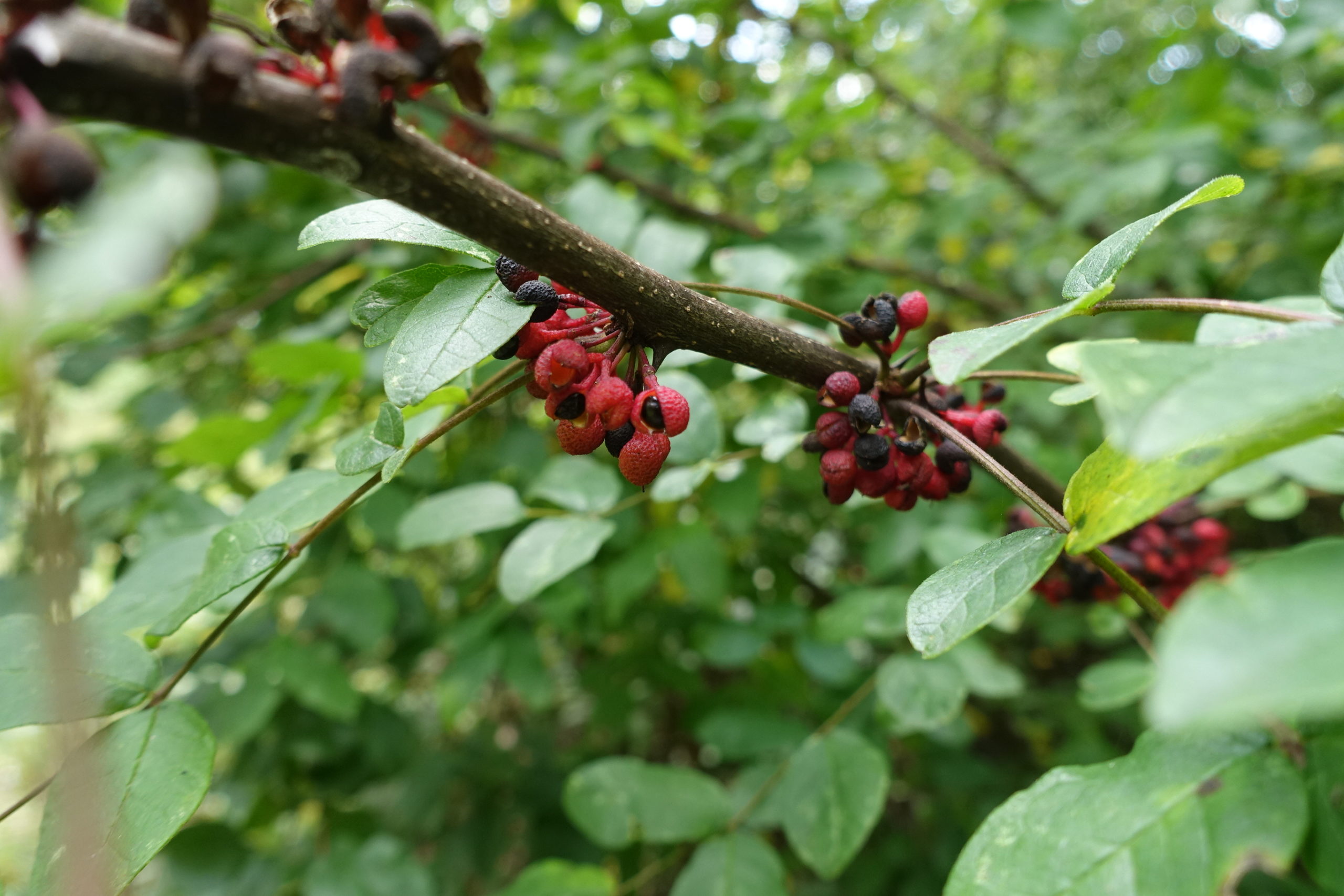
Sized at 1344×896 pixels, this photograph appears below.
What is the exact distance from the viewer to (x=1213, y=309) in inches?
36.1

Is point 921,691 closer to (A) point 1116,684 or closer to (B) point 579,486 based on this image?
(A) point 1116,684

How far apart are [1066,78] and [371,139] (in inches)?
240

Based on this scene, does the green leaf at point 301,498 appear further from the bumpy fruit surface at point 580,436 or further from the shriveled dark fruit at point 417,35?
the shriveled dark fruit at point 417,35

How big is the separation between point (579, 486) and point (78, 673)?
0.99m

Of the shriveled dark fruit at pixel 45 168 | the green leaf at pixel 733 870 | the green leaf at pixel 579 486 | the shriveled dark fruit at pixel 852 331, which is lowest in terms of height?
the green leaf at pixel 733 870

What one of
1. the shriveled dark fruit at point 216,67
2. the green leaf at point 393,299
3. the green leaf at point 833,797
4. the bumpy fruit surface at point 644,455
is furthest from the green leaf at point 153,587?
the green leaf at point 833,797

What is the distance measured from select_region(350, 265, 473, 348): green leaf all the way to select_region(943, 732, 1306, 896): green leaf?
3.00 feet

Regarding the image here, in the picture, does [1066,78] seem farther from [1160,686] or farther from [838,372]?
[1160,686]

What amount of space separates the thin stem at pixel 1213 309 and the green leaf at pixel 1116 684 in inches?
41.4

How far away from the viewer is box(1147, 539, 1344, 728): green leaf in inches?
16.0

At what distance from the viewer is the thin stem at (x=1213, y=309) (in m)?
0.90

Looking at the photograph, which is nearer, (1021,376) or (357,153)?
(357,153)

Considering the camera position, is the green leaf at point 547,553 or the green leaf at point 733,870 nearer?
the green leaf at point 547,553

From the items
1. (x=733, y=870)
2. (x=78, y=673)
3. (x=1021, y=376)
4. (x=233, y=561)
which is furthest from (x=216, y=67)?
(x=733, y=870)
